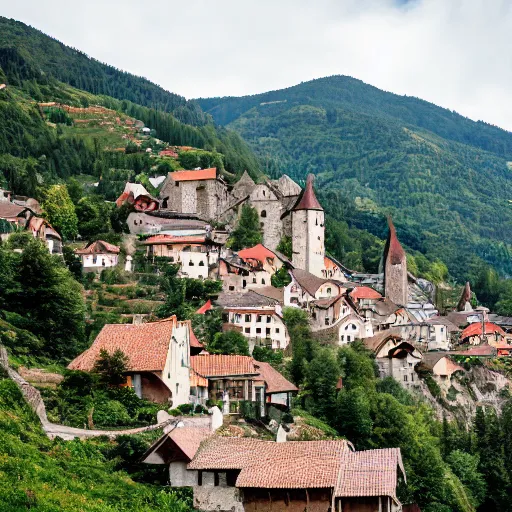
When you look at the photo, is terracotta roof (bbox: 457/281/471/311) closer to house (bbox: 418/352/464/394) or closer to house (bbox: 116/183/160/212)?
house (bbox: 418/352/464/394)

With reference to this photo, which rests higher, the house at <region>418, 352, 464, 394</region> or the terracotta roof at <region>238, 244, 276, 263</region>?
the terracotta roof at <region>238, 244, 276, 263</region>

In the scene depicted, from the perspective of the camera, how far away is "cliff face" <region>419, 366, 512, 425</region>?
79.3m

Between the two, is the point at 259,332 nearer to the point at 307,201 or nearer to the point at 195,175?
the point at 307,201

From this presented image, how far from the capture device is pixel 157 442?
37.6 m

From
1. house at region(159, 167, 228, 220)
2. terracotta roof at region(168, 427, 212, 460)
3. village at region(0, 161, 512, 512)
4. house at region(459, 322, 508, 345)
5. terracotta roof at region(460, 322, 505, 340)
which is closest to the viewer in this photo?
village at region(0, 161, 512, 512)

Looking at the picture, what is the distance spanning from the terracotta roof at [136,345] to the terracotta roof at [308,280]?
119ft

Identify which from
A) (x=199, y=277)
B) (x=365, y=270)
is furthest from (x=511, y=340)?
(x=199, y=277)

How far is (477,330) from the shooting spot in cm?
9981

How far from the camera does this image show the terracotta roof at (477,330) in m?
99.1

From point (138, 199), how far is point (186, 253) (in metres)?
14.5

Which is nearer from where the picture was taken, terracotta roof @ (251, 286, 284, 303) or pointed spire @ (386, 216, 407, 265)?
terracotta roof @ (251, 286, 284, 303)

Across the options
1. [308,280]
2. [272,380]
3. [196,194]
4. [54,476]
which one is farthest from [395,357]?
[54,476]

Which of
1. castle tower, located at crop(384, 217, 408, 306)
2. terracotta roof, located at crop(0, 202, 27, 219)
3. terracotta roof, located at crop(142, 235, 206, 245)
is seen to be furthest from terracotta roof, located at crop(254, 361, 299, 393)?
castle tower, located at crop(384, 217, 408, 306)

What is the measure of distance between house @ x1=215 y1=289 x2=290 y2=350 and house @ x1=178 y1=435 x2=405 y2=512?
110 ft
